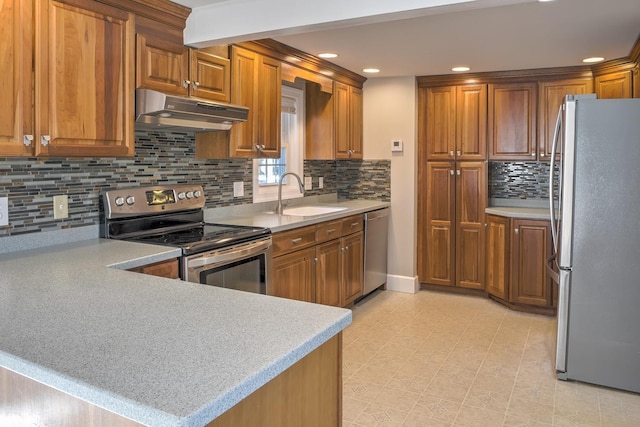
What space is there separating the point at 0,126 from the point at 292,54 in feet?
7.72

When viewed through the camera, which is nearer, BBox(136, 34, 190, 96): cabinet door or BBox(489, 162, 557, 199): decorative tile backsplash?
BBox(136, 34, 190, 96): cabinet door

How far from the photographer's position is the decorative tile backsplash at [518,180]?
4.99 meters

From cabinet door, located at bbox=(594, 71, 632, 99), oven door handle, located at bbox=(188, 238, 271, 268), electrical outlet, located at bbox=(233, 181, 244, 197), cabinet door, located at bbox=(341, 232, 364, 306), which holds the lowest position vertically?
cabinet door, located at bbox=(341, 232, 364, 306)

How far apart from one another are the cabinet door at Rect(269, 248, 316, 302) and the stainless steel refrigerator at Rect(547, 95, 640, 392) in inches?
65.1

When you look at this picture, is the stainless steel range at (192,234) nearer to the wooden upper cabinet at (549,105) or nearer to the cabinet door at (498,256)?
the cabinet door at (498,256)

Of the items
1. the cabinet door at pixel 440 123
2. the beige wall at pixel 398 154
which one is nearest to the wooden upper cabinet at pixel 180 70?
the beige wall at pixel 398 154

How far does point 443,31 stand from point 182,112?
181 cm

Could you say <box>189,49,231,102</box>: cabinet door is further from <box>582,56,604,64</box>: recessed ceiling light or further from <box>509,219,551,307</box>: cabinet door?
<box>582,56,604,64</box>: recessed ceiling light

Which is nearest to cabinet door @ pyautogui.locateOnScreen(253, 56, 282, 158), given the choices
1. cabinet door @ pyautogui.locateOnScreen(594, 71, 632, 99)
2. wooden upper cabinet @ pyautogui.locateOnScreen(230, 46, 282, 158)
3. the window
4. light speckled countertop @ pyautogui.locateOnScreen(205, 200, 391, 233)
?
wooden upper cabinet @ pyautogui.locateOnScreen(230, 46, 282, 158)

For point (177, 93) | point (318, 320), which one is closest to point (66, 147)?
point (177, 93)

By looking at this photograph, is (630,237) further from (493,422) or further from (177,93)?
(177,93)

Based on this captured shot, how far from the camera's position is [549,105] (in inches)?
183

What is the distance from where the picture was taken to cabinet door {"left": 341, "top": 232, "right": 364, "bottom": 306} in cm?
427

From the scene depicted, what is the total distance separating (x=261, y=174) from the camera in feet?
14.0
